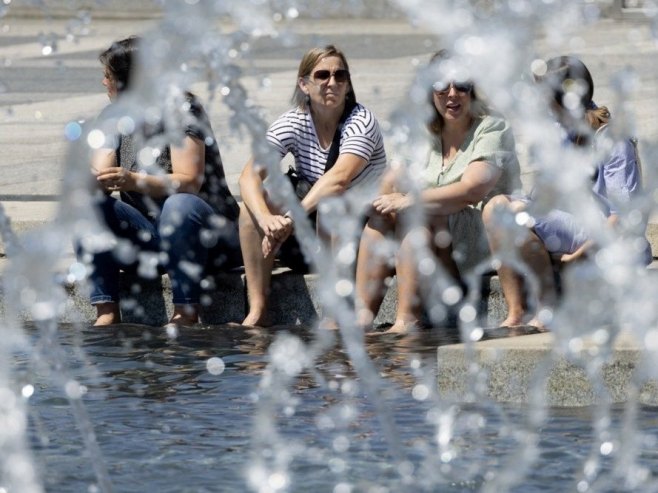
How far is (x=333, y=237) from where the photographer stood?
655 cm

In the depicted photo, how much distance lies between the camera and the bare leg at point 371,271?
6547 millimetres

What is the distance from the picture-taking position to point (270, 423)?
5.01m

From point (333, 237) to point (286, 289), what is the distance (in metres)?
0.41

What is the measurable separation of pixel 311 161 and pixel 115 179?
0.80m

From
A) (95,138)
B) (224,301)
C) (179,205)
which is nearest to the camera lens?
(95,138)

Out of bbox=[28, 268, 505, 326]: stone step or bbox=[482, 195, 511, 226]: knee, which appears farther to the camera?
bbox=[28, 268, 505, 326]: stone step

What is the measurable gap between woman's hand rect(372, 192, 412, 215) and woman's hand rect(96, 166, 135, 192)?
99 centimetres

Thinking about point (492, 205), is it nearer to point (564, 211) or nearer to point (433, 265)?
point (564, 211)

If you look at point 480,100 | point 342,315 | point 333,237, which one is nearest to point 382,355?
point 333,237

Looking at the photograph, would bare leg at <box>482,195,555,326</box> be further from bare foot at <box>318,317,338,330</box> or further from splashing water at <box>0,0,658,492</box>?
bare foot at <box>318,317,338,330</box>

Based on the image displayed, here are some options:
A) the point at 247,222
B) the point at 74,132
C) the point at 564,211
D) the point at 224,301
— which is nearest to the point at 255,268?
the point at 247,222

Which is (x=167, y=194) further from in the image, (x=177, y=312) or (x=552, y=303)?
(x=552, y=303)

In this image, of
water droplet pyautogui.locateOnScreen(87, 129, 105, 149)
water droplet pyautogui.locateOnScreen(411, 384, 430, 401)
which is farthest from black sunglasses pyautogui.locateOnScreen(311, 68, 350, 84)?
water droplet pyautogui.locateOnScreen(87, 129, 105, 149)

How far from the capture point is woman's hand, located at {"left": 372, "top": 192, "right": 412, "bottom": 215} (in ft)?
21.1
